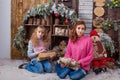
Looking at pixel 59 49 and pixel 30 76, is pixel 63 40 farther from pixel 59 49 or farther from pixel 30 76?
pixel 30 76

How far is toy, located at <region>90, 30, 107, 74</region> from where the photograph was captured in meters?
4.26

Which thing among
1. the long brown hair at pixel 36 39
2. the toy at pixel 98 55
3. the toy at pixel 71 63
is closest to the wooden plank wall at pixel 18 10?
the long brown hair at pixel 36 39

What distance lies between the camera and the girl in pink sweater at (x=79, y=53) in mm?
3900

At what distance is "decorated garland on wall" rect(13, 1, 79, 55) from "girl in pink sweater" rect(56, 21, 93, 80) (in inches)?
23.0

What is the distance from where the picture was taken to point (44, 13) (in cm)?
467

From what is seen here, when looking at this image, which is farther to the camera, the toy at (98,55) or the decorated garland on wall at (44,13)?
the decorated garland on wall at (44,13)

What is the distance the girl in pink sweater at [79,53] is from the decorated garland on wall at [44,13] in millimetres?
585

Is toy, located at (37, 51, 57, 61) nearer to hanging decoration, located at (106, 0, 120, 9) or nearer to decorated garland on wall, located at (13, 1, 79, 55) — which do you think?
decorated garland on wall, located at (13, 1, 79, 55)

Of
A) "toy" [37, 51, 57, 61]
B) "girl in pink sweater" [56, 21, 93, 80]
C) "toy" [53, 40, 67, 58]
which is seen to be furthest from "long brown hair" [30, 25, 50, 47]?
"girl in pink sweater" [56, 21, 93, 80]

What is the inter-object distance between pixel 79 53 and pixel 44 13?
43.1 inches

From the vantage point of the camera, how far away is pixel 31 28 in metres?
4.96

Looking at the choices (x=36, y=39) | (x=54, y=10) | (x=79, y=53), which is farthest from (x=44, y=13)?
(x=79, y=53)

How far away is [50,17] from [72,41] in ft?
2.99

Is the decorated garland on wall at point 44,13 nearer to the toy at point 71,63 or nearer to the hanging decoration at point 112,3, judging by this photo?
the hanging decoration at point 112,3
